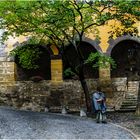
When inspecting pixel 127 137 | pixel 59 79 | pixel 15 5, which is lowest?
pixel 127 137

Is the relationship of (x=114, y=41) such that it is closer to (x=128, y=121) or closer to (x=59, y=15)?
(x=59, y=15)

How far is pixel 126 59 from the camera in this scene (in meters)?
26.1

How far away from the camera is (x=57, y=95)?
81.3 feet

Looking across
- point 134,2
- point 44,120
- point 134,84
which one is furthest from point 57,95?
point 134,2

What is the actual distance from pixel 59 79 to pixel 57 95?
0.87 metres

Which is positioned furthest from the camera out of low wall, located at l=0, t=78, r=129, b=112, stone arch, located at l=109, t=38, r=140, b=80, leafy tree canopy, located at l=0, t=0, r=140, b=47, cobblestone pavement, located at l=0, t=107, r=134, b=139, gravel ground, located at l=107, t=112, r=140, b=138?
stone arch, located at l=109, t=38, r=140, b=80

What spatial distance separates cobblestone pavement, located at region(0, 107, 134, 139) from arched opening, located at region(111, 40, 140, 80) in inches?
297

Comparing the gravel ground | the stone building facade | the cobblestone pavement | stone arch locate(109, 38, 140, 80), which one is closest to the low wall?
the stone building facade

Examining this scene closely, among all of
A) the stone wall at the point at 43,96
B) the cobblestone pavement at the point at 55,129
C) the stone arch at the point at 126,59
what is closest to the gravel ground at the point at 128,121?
the cobblestone pavement at the point at 55,129

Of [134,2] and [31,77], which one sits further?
[31,77]

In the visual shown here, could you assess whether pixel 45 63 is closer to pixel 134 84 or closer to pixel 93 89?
pixel 93 89

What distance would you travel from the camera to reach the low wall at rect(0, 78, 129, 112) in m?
24.6

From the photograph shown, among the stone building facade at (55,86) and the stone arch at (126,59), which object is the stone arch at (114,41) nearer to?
the stone building facade at (55,86)

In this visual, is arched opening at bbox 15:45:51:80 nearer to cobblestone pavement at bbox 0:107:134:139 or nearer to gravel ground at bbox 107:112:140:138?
gravel ground at bbox 107:112:140:138
